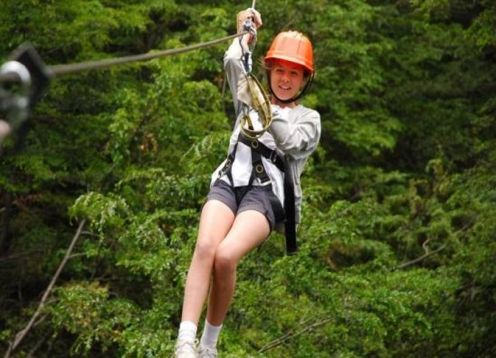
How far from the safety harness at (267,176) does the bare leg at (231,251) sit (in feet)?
0.52

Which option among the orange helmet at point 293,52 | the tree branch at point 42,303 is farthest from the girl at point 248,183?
the tree branch at point 42,303

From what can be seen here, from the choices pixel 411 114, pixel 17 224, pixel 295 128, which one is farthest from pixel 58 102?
pixel 295 128

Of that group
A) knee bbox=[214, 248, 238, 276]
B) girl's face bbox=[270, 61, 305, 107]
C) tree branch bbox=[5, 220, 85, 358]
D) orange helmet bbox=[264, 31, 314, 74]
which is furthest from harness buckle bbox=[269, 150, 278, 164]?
tree branch bbox=[5, 220, 85, 358]

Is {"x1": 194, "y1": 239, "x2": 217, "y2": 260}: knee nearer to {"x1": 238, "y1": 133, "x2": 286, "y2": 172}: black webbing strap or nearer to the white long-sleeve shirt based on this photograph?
the white long-sleeve shirt

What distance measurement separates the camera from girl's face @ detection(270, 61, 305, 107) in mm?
5152

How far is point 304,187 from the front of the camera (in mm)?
8680

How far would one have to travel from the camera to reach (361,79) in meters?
12.7

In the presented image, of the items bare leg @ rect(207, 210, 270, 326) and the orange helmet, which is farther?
the orange helmet

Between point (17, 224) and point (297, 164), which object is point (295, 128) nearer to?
point (297, 164)

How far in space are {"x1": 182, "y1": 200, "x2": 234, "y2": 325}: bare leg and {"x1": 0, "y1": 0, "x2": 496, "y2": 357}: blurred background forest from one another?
218 centimetres

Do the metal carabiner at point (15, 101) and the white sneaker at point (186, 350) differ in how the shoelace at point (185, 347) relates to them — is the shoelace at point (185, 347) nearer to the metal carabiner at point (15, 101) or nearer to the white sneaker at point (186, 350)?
the white sneaker at point (186, 350)

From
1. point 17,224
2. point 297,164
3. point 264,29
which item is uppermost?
point 264,29

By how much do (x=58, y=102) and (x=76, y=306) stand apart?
2.96 m

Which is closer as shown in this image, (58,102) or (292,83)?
(292,83)
